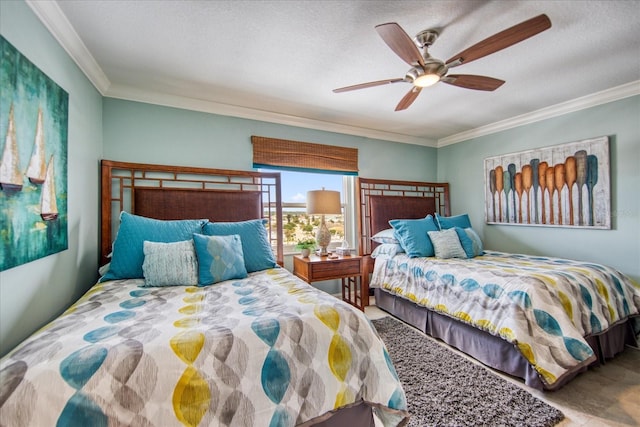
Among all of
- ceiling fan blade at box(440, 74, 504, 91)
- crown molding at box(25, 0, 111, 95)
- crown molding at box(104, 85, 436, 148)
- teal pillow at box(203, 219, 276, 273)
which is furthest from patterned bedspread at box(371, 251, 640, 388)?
crown molding at box(25, 0, 111, 95)

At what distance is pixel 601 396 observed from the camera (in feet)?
5.85

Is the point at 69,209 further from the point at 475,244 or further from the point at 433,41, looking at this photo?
the point at 475,244

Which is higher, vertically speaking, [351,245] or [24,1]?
[24,1]

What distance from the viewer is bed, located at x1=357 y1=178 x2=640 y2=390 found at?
71.6 inches

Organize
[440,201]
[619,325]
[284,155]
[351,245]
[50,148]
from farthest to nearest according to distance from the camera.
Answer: [440,201] < [351,245] < [284,155] < [619,325] < [50,148]

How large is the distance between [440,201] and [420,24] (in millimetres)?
3159

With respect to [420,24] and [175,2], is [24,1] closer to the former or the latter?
[175,2]

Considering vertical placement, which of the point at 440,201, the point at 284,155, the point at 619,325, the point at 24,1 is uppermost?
the point at 24,1

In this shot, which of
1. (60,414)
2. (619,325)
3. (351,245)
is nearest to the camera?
(60,414)

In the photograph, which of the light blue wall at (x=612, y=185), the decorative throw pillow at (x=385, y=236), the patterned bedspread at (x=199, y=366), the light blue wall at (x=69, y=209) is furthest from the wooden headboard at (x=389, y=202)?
the light blue wall at (x=69, y=209)

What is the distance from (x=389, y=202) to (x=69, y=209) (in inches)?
132

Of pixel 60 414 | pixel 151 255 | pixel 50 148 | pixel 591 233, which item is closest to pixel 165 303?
pixel 151 255

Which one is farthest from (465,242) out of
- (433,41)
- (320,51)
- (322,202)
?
(320,51)

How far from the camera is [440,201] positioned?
446 cm
